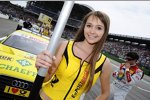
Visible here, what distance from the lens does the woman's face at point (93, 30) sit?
2.43 m

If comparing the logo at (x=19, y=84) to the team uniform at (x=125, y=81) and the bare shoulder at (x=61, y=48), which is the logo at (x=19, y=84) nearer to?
the team uniform at (x=125, y=81)

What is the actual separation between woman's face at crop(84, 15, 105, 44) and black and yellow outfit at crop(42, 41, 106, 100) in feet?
0.62

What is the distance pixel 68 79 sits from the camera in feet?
7.98

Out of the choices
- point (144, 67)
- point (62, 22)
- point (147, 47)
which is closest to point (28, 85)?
point (62, 22)

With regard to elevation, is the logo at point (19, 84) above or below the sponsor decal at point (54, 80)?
below

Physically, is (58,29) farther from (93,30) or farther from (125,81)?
(125,81)

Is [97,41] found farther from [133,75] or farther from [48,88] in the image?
[133,75]

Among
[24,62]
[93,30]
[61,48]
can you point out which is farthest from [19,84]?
[93,30]

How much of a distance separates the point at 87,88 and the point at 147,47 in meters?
44.9

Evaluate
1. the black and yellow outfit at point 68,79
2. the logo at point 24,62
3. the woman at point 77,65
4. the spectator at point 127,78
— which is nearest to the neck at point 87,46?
the woman at point 77,65

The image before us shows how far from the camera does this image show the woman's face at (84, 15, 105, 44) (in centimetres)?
243

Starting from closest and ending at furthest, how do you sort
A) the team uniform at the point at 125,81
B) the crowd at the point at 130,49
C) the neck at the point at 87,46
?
1. the neck at the point at 87,46
2. the team uniform at the point at 125,81
3. the crowd at the point at 130,49

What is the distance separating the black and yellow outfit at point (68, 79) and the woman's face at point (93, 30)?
19 centimetres

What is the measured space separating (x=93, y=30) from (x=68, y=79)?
495 millimetres
